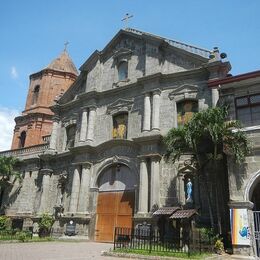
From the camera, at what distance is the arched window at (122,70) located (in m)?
24.5

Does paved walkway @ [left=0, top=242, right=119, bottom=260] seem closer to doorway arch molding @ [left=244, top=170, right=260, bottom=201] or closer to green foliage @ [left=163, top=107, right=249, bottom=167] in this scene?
doorway arch molding @ [left=244, top=170, right=260, bottom=201]

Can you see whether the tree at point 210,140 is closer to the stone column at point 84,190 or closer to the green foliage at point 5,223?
the stone column at point 84,190

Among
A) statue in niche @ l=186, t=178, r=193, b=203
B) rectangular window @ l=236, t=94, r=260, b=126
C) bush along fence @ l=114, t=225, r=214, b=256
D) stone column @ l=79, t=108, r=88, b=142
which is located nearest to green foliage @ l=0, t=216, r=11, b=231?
stone column @ l=79, t=108, r=88, b=142

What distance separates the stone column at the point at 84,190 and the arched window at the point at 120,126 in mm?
3106

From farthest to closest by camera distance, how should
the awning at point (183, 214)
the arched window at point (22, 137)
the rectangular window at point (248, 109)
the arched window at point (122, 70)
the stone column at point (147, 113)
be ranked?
the arched window at point (22, 137), the arched window at point (122, 70), the stone column at point (147, 113), the rectangular window at point (248, 109), the awning at point (183, 214)

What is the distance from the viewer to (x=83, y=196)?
22.0 m

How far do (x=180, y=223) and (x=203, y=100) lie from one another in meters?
8.08

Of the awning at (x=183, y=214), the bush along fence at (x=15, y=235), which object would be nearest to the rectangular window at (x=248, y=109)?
the awning at (x=183, y=214)

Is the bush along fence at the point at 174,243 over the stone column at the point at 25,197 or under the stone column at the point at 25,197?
under

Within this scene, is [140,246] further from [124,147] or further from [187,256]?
[124,147]

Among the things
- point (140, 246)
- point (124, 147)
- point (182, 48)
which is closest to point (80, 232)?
point (124, 147)

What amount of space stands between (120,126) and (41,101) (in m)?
16.0

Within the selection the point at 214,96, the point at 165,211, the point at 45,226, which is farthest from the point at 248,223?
the point at 45,226

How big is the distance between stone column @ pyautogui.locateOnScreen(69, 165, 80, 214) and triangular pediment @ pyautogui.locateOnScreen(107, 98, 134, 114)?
4974 millimetres
